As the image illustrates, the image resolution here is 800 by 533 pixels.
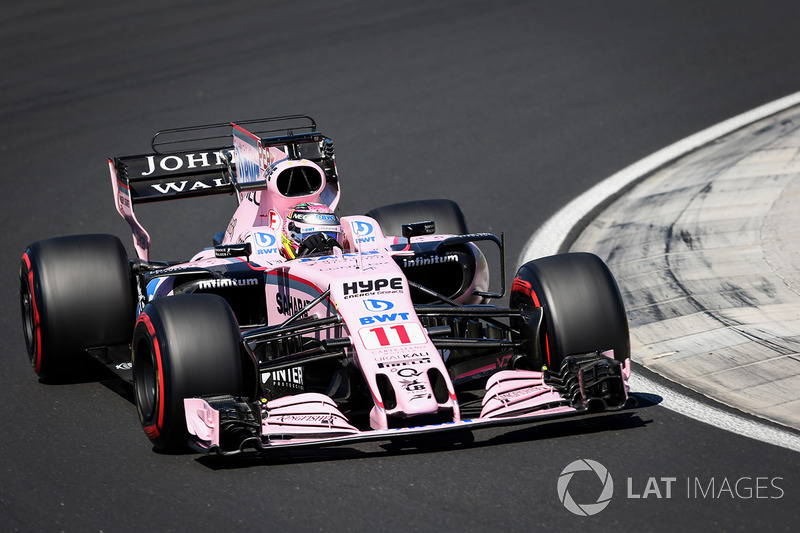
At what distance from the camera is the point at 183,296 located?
697 cm

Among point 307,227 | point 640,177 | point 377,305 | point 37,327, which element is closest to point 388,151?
point 640,177

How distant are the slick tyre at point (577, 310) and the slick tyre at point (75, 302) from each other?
10.1ft

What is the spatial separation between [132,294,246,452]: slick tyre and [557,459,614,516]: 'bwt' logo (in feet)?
6.32

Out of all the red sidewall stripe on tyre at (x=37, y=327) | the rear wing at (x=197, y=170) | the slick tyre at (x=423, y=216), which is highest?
the rear wing at (x=197, y=170)

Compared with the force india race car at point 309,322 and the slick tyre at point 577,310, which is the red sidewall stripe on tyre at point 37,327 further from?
the slick tyre at point 577,310

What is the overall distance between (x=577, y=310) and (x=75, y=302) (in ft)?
11.9

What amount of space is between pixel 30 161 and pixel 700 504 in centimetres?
1122

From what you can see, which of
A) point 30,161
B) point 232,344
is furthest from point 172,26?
point 232,344

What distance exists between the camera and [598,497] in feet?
19.5

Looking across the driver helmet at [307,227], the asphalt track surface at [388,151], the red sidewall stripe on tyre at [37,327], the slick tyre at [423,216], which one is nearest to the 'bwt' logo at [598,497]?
the asphalt track surface at [388,151]

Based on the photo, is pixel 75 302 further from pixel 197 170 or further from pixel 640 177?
pixel 640 177

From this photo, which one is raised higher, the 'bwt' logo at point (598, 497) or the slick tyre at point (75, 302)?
the slick tyre at point (75, 302)

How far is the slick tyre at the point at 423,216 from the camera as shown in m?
9.64

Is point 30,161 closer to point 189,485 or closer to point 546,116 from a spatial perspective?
point 546,116
